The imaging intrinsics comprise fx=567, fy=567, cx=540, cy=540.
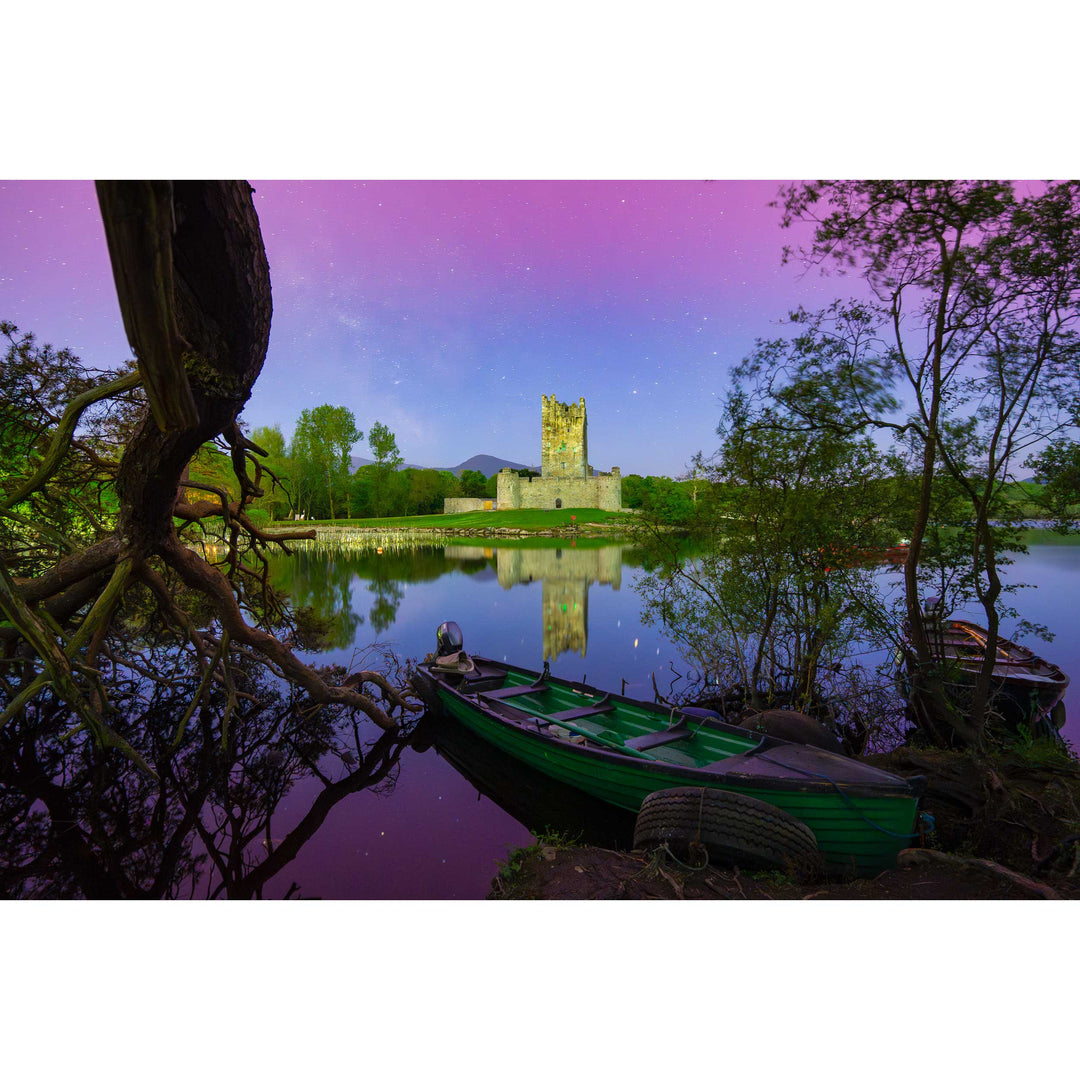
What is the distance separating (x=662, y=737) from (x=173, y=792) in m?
4.10

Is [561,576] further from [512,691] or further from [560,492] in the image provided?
[560,492]

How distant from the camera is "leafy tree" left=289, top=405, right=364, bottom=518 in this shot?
15.9m

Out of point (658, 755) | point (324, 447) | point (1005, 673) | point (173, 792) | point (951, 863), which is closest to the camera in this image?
point (951, 863)

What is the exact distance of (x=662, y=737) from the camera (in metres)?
4.11

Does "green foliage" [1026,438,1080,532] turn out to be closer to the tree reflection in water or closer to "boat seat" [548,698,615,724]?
"boat seat" [548,698,615,724]

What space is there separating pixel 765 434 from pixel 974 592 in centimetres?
194

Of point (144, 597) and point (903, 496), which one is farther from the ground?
point (903, 496)

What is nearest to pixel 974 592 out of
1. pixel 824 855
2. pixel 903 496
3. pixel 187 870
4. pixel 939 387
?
pixel 903 496

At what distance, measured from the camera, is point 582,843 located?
4230 mm

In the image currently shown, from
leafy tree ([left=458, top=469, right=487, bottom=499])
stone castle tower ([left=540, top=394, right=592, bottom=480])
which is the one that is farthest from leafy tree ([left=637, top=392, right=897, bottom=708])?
leafy tree ([left=458, top=469, right=487, bottom=499])

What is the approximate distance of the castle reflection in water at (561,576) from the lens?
420 inches

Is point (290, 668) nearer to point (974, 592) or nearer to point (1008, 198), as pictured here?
point (974, 592)

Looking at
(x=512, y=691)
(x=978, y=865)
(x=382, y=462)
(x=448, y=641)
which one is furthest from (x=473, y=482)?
Answer: (x=978, y=865)

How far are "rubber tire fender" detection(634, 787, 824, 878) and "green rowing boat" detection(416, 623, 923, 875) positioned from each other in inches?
4.0
